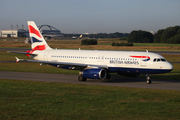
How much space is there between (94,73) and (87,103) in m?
11.3

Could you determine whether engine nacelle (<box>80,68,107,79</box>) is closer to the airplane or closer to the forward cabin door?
the airplane

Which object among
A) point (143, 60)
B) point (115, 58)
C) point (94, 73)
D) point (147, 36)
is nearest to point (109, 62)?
point (115, 58)

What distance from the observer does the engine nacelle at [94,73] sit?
30331 mm

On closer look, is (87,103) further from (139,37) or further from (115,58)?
(139,37)

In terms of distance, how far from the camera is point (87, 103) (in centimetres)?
1945

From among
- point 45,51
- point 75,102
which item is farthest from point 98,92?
point 45,51

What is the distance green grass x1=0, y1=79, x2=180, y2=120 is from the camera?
16.1 meters

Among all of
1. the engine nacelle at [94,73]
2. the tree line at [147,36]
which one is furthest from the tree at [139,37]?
the engine nacelle at [94,73]

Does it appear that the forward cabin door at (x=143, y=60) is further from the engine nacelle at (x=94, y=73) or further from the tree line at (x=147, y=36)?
the tree line at (x=147, y=36)

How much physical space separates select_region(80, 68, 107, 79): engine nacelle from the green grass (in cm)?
374

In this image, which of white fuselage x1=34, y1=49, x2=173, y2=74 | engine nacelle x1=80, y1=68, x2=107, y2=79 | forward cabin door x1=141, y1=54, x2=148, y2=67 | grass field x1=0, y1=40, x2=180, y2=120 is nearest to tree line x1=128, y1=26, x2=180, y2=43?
white fuselage x1=34, y1=49, x2=173, y2=74

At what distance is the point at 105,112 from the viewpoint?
Answer: 659 inches

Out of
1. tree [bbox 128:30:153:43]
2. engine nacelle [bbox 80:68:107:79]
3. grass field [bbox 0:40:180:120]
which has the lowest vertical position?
grass field [bbox 0:40:180:120]

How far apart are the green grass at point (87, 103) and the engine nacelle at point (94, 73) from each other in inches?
147
